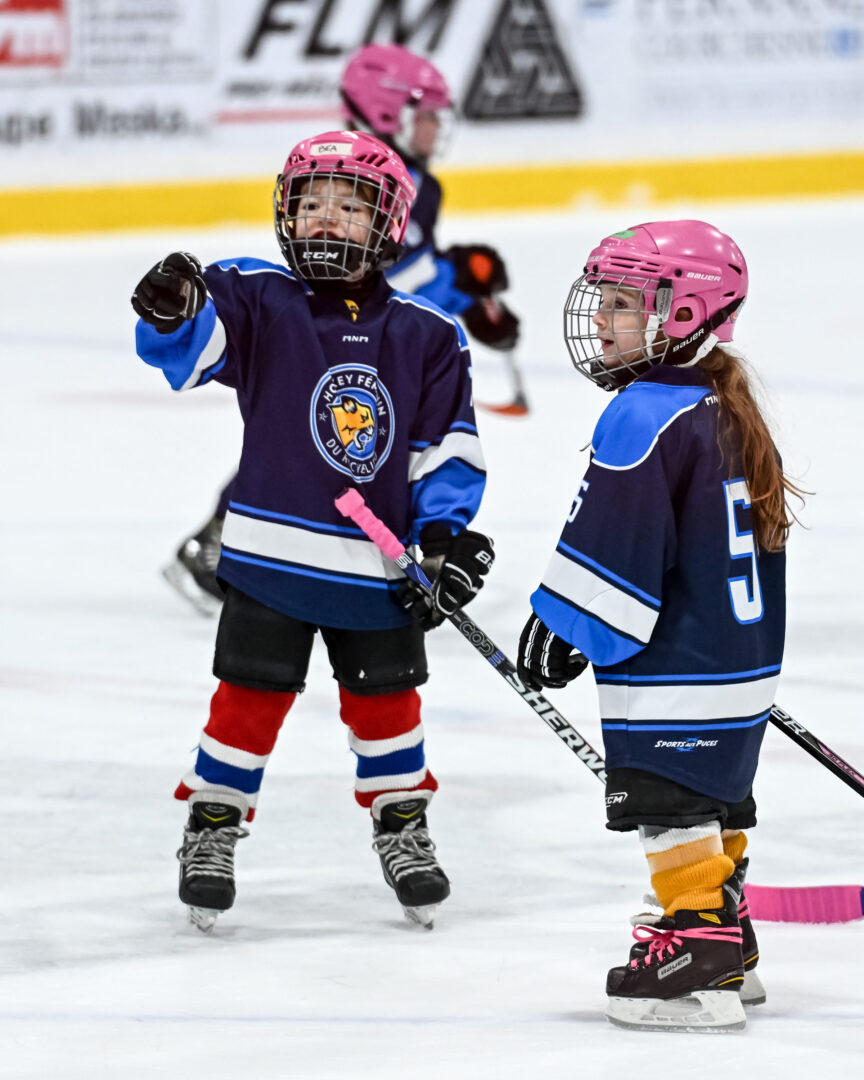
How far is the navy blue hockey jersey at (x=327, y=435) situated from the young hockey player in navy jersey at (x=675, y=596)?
1.10ft

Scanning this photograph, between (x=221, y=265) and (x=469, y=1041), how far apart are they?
3.15ft

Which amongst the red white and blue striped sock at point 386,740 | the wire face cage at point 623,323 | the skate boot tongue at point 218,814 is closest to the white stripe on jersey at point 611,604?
the wire face cage at point 623,323

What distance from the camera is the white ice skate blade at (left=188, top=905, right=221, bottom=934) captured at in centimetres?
232

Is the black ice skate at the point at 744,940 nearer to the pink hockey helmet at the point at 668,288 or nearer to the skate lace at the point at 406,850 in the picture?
the skate lace at the point at 406,850

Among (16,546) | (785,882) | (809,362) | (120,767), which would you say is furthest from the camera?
(809,362)

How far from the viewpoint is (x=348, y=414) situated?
7.58 ft

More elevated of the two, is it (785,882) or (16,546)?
(785,882)

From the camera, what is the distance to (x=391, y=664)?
93.4 inches

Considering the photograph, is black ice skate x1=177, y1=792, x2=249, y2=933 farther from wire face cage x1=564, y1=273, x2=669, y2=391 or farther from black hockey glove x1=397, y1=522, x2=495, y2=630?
wire face cage x1=564, y1=273, x2=669, y2=391

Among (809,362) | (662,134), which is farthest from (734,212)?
(809,362)

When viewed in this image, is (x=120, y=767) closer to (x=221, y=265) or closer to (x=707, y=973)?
(x=221, y=265)

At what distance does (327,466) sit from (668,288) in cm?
50

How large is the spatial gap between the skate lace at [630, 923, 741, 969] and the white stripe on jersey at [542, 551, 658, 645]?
0.99 feet

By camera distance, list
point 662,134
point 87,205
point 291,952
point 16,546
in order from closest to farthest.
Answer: point 291,952, point 16,546, point 87,205, point 662,134
